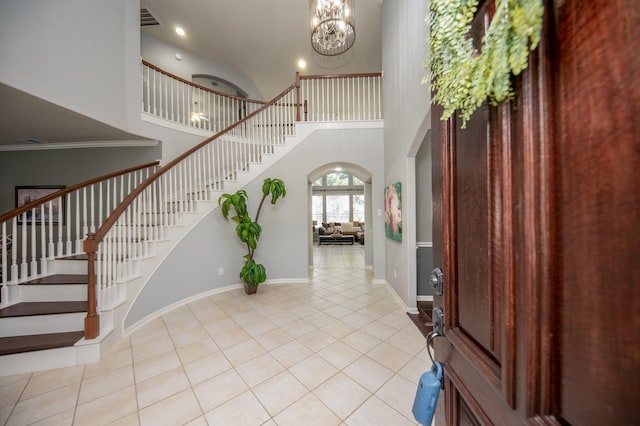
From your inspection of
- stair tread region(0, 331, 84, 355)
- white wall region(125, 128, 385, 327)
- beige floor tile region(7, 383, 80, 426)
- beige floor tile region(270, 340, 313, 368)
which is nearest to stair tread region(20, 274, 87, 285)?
stair tread region(0, 331, 84, 355)

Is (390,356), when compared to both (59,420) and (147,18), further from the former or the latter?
(147,18)

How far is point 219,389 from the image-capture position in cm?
179

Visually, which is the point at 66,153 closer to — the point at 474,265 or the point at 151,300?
the point at 151,300

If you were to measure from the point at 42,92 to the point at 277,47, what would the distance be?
15.3 feet

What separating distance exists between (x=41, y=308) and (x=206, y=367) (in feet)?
6.20

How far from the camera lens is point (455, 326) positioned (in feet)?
2.74

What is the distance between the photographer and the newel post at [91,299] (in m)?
2.17

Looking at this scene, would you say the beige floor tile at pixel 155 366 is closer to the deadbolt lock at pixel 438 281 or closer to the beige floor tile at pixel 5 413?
the beige floor tile at pixel 5 413

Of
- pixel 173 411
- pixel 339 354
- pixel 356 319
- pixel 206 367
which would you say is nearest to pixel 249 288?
pixel 206 367

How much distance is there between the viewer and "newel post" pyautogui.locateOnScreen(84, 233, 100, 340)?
2.17m

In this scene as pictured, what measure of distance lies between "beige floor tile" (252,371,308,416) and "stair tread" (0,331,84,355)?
6.17ft

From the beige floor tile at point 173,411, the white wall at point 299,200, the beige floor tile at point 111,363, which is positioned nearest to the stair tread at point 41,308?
the beige floor tile at point 111,363

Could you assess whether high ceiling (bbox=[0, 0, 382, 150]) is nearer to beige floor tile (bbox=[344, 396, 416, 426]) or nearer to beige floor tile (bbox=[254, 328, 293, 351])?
beige floor tile (bbox=[254, 328, 293, 351])

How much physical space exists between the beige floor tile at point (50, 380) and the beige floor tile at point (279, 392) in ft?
5.21
